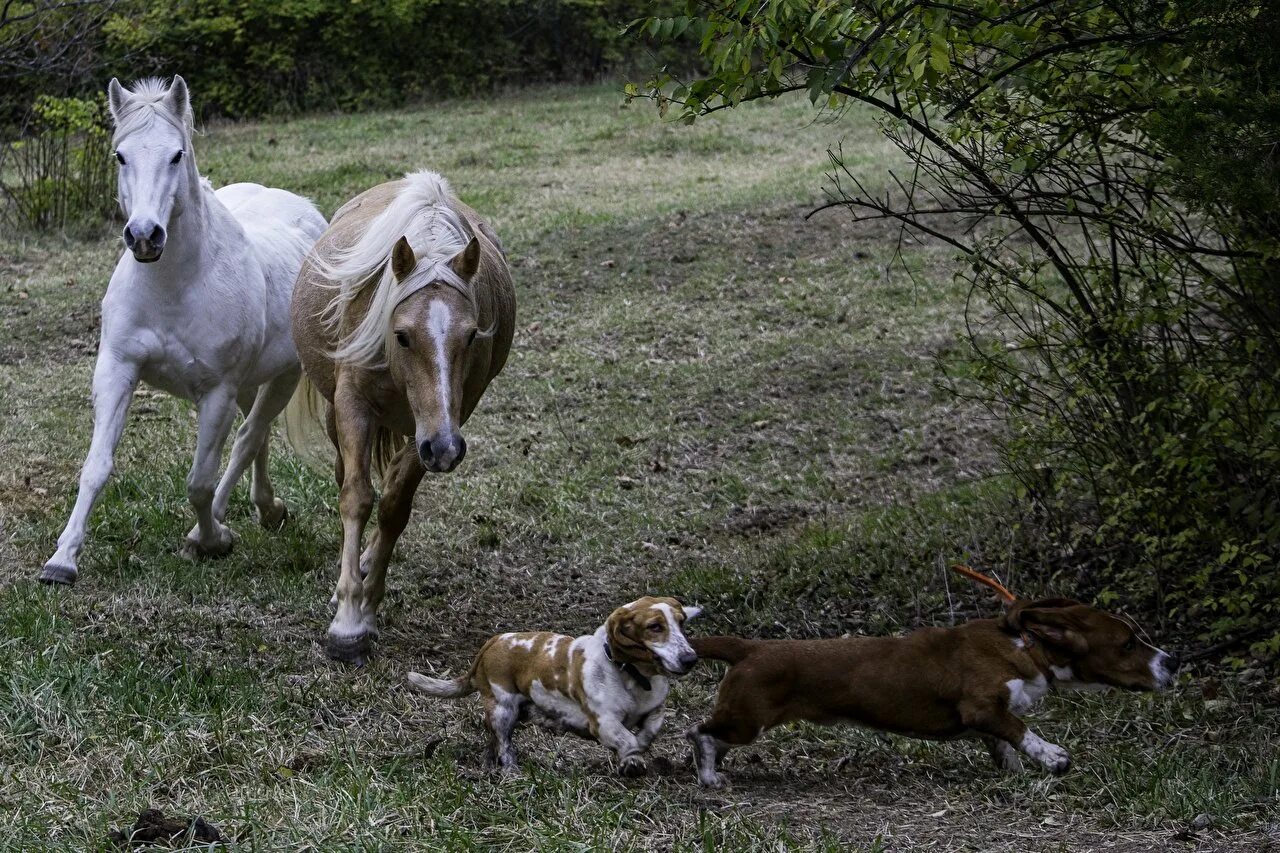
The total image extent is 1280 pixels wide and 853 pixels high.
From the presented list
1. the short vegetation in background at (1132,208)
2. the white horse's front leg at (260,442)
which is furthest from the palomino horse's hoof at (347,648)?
the short vegetation in background at (1132,208)

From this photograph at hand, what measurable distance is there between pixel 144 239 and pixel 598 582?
2.51 m

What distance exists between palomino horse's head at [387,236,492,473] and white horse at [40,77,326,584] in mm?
1337

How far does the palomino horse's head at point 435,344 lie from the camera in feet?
16.4

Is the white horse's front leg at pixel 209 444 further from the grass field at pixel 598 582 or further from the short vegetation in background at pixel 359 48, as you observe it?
the short vegetation in background at pixel 359 48

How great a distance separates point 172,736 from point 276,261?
3.34 m

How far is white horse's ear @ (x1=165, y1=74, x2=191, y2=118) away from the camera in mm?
6301

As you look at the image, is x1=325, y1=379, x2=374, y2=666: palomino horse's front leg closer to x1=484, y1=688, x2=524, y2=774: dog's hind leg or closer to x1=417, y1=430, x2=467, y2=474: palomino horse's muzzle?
x1=417, y1=430, x2=467, y2=474: palomino horse's muzzle

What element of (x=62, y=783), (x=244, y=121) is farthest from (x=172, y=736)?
(x=244, y=121)

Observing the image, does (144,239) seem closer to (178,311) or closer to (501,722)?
(178,311)

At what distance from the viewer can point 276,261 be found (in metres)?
7.14

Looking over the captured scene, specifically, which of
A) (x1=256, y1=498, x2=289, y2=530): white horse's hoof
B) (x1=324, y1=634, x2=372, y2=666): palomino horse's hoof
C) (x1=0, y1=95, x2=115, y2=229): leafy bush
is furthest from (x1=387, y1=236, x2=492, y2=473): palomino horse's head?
(x1=0, y1=95, x2=115, y2=229): leafy bush

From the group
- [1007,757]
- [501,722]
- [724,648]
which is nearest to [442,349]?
[501,722]

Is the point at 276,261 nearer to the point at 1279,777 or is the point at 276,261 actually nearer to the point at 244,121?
the point at 1279,777

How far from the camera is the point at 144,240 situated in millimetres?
5840
